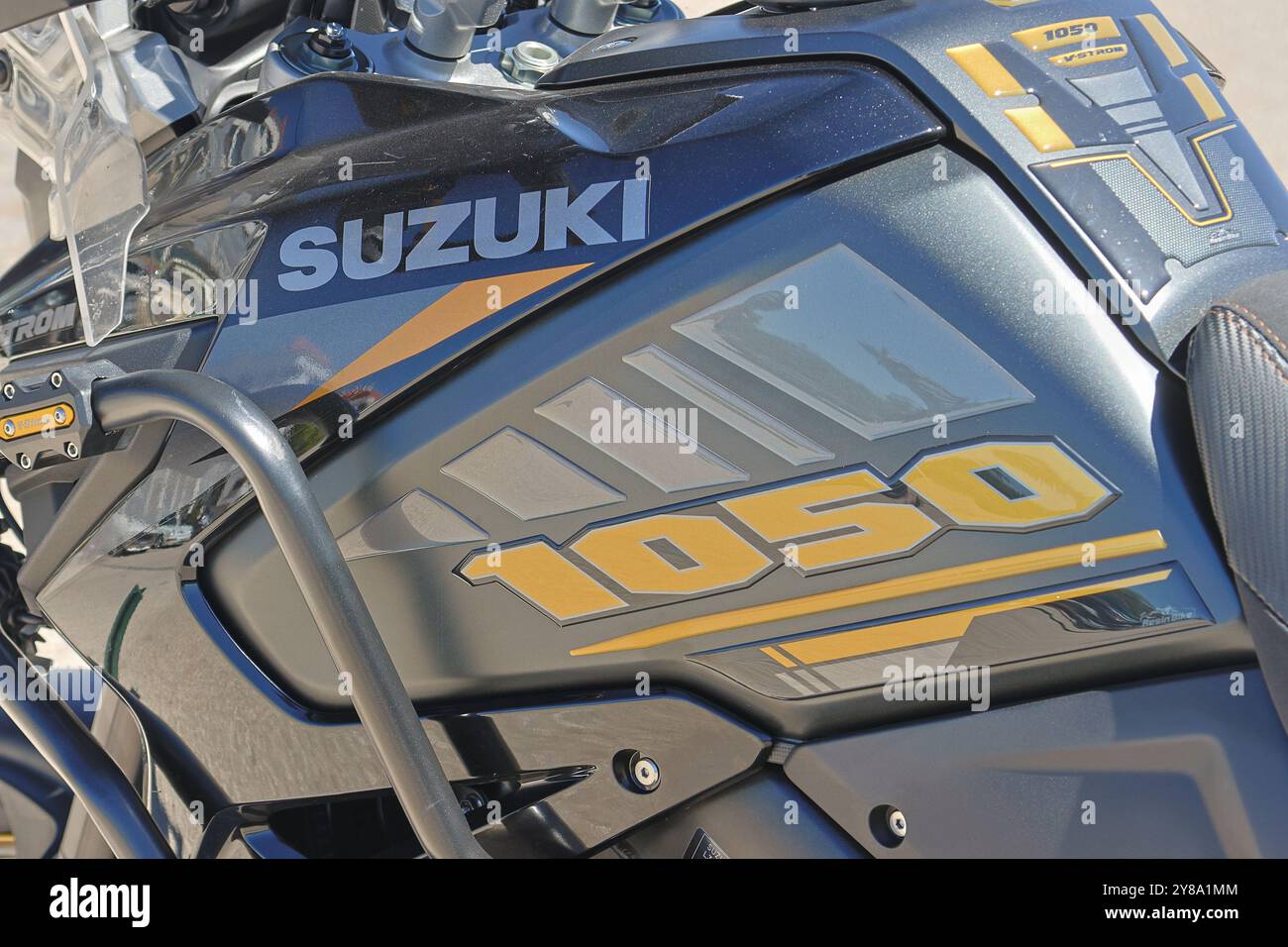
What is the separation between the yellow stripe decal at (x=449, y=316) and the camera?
3.34 feet

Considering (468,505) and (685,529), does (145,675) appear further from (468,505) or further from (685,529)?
(685,529)

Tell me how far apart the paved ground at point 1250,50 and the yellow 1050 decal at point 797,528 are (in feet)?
11.3

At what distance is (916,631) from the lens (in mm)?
962

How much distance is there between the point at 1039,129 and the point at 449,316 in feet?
1.58

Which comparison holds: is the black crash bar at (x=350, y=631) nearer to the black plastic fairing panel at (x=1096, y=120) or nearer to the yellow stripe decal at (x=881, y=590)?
the yellow stripe decal at (x=881, y=590)

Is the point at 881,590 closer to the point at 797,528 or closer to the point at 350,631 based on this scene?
the point at 797,528

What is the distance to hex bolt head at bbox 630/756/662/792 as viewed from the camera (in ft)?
3.54

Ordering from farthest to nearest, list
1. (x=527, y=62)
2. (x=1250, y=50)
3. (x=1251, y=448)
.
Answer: (x=1250, y=50) < (x=527, y=62) < (x=1251, y=448)

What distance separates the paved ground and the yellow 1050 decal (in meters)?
3.44

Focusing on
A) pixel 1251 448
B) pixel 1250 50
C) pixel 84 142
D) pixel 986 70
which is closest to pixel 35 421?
pixel 84 142

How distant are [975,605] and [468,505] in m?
0.41

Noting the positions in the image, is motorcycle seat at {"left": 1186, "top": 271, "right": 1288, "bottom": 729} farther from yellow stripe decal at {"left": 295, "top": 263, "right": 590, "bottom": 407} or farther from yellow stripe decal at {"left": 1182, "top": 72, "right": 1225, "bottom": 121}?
yellow stripe decal at {"left": 295, "top": 263, "right": 590, "bottom": 407}

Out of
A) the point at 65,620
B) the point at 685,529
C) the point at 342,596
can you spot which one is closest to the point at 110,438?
the point at 65,620

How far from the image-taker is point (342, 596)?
1000mm
